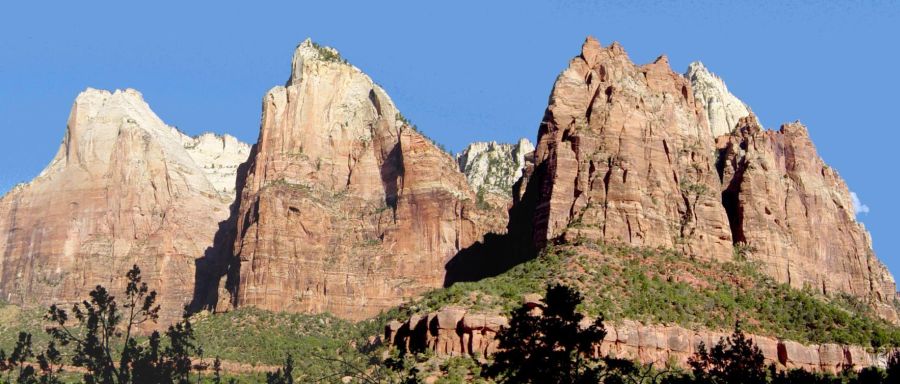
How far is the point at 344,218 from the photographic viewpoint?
188 metres

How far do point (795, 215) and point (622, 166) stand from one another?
27875 millimetres

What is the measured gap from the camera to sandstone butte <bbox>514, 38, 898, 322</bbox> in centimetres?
14138

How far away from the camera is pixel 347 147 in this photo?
198 meters

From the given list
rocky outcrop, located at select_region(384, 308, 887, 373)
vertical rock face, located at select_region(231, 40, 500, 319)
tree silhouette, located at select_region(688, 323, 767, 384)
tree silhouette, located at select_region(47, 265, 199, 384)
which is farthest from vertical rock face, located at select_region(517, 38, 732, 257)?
tree silhouette, located at select_region(688, 323, 767, 384)

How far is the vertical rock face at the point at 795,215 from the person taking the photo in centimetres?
15075

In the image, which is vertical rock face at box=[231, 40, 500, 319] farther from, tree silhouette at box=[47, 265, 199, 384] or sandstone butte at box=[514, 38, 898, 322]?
tree silhouette at box=[47, 265, 199, 384]

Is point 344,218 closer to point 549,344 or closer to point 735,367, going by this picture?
point 735,367

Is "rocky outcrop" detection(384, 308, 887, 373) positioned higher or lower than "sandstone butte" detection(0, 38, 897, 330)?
lower

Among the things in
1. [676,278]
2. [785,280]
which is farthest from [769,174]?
[676,278]

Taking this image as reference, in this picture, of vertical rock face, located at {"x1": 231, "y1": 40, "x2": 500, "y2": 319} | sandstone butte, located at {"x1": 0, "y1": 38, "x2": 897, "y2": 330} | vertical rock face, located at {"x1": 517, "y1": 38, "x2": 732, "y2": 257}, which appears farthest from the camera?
vertical rock face, located at {"x1": 231, "y1": 40, "x2": 500, "y2": 319}

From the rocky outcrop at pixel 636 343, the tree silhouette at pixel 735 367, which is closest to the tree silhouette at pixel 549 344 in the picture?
the tree silhouette at pixel 735 367

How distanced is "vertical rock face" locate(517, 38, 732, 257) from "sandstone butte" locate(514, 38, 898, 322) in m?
0.13

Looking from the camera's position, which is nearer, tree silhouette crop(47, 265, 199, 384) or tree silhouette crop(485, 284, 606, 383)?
tree silhouette crop(485, 284, 606, 383)

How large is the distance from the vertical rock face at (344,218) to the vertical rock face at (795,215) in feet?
119
